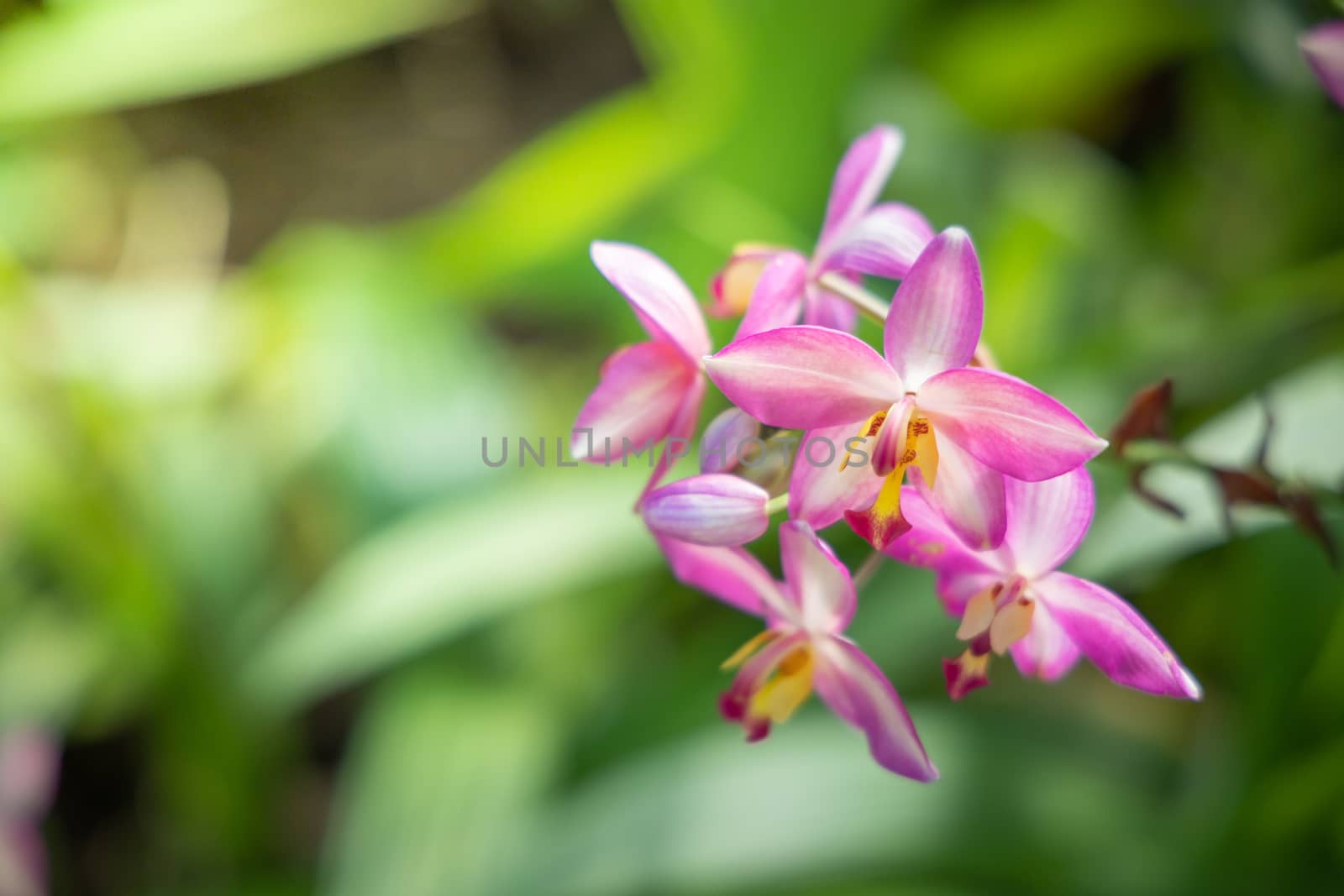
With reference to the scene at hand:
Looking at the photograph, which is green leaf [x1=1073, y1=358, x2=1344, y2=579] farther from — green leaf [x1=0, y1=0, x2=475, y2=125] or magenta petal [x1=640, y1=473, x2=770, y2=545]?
green leaf [x1=0, y1=0, x2=475, y2=125]

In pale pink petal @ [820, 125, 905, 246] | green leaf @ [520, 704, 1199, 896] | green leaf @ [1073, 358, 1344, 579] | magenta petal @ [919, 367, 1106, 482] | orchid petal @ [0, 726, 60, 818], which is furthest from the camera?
orchid petal @ [0, 726, 60, 818]

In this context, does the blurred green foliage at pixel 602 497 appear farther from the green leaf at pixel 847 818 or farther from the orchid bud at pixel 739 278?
the orchid bud at pixel 739 278

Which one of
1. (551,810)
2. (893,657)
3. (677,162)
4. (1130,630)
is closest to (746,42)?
(677,162)

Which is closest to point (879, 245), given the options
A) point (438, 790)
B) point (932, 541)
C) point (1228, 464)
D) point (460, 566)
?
point (932, 541)

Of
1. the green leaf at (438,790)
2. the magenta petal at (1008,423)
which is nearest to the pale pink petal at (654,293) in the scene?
the magenta petal at (1008,423)

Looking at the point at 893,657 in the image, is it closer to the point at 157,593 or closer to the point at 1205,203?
the point at 157,593

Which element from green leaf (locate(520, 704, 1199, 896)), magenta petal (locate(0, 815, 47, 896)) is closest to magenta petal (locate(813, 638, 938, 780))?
green leaf (locate(520, 704, 1199, 896))

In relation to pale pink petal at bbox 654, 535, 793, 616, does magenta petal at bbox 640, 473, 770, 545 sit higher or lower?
higher
